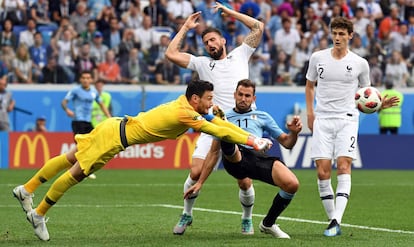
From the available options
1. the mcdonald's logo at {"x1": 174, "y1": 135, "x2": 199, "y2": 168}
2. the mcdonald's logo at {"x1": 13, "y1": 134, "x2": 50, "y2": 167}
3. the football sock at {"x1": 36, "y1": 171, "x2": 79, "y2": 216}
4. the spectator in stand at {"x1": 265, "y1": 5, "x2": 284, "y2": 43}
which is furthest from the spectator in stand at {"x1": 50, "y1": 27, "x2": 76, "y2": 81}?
the football sock at {"x1": 36, "y1": 171, "x2": 79, "y2": 216}

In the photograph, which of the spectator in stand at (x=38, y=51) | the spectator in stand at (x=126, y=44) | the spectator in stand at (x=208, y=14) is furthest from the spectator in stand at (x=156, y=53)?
the spectator in stand at (x=38, y=51)

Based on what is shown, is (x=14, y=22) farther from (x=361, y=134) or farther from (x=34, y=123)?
(x=361, y=134)

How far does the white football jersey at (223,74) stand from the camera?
12820 mm

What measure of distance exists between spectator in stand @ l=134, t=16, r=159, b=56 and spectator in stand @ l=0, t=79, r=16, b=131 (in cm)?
371

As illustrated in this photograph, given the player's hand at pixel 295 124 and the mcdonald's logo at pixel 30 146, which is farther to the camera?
the mcdonald's logo at pixel 30 146

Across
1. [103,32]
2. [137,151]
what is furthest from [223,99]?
[103,32]

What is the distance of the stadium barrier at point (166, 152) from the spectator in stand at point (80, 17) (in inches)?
138

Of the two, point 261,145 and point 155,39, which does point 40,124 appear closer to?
point 155,39

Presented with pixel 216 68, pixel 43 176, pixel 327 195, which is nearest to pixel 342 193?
pixel 327 195

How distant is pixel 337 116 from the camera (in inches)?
494

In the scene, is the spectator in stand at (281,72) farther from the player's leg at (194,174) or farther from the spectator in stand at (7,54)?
the player's leg at (194,174)

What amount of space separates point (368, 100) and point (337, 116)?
15.9 inches

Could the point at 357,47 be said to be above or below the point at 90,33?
below

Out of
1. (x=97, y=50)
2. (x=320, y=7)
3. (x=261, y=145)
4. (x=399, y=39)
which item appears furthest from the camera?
(x=320, y=7)
